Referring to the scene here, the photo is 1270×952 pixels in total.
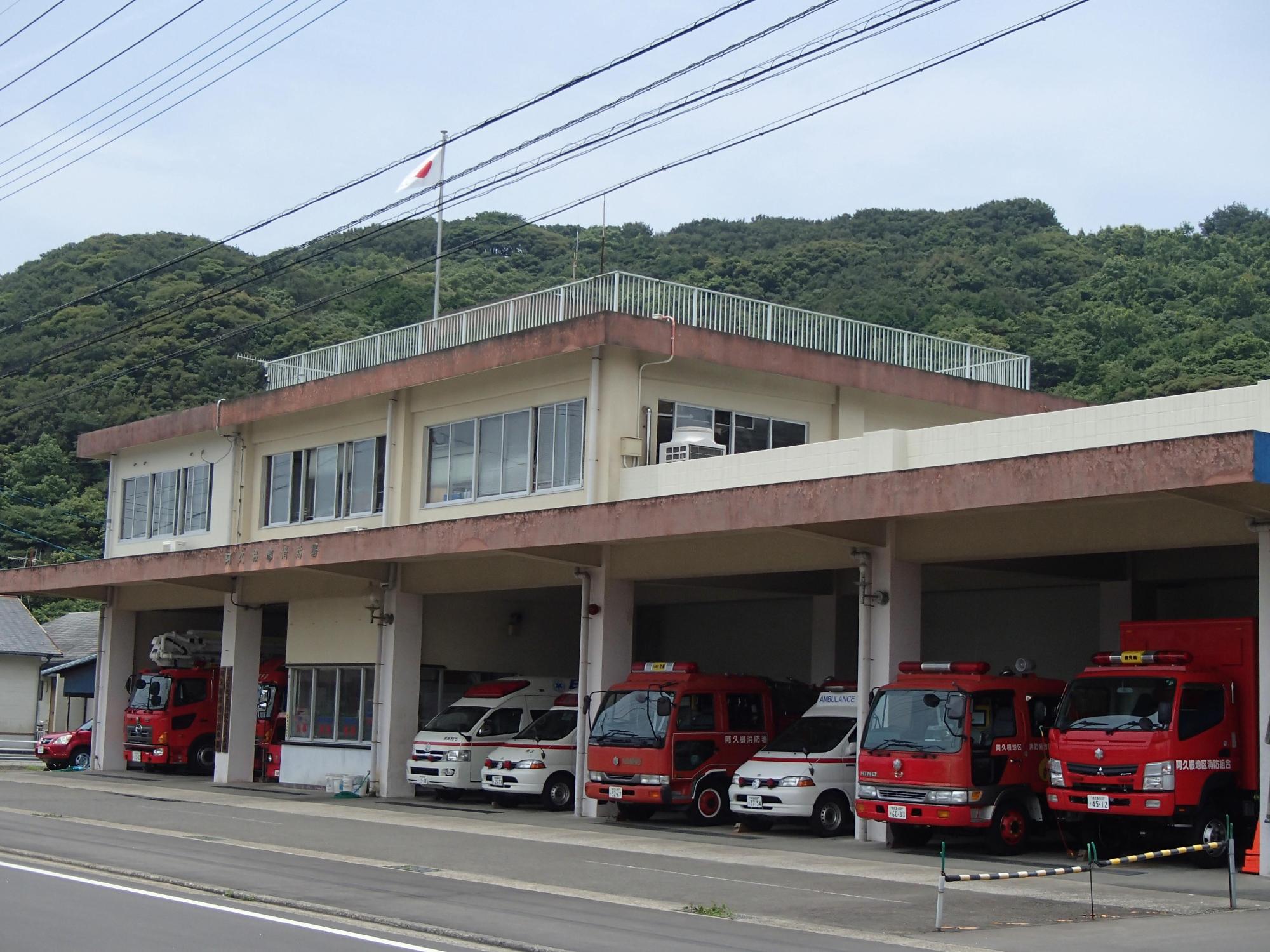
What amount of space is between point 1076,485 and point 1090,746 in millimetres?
3441

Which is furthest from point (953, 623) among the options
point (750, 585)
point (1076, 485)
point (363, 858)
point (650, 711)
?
point (363, 858)

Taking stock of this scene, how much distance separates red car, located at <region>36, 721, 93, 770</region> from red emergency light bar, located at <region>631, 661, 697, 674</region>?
69.5 ft

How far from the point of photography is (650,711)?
950 inches

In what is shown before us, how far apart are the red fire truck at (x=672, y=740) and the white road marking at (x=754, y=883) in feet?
16.7

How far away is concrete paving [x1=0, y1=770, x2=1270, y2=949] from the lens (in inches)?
532

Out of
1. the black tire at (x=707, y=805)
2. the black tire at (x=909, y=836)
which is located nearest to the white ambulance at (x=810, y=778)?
the black tire at (x=707, y=805)

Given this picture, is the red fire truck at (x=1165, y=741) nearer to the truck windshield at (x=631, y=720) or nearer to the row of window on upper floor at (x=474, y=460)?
the truck windshield at (x=631, y=720)

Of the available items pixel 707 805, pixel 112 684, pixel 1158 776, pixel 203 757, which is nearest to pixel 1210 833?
pixel 1158 776

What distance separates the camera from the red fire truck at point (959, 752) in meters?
19.3

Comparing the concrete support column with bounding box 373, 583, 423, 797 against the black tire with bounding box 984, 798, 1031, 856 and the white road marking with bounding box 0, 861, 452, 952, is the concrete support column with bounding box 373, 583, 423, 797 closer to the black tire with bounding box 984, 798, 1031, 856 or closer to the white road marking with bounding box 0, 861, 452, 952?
the black tire with bounding box 984, 798, 1031, 856

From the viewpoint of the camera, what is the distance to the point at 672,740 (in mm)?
23812

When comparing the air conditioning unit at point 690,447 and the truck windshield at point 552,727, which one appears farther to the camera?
the truck windshield at point 552,727

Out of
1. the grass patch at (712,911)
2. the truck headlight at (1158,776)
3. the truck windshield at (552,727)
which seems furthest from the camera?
the truck windshield at (552,727)

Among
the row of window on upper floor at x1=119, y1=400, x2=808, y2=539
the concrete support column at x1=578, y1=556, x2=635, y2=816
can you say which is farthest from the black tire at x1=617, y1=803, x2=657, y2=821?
the row of window on upper floor at x1=119, y1=400, x2=808, y2=539
